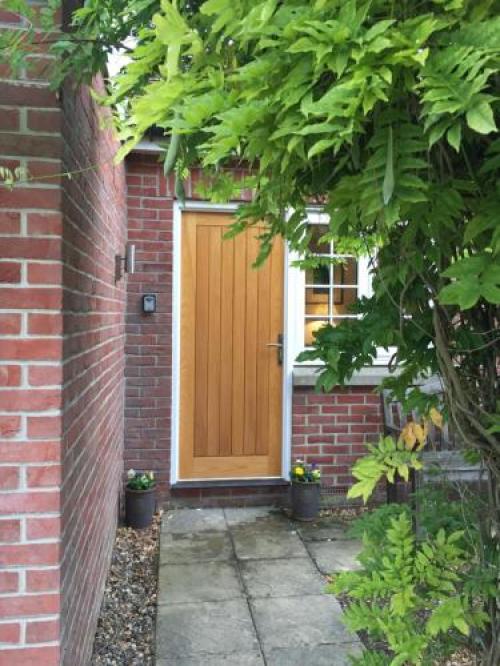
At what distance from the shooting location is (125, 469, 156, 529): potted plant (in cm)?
443

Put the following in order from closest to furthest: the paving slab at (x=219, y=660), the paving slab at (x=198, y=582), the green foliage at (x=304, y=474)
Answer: the paving slab at (x=219, y=660) < the paving slab at (x=198, y=582) < the green foliage at (x=304, y=474)

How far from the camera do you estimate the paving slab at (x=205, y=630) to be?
2.81m

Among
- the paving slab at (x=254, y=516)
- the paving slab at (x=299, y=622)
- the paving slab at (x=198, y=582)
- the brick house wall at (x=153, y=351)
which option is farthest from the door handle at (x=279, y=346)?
the paving slab at (x=299, y=622)

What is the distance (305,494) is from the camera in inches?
183

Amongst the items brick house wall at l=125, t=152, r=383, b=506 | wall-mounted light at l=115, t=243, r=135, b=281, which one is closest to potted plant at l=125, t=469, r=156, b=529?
brick house wall at l=125, t=152, r=383, b=506

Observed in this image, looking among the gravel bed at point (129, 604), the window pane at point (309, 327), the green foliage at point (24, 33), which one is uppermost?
the green foliage at point (24, 33)

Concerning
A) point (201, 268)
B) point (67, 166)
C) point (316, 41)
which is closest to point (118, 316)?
point (201, 268)

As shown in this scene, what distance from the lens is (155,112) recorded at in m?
1.03

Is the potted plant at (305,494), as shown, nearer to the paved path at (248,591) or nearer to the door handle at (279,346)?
the paved path at (248,591)

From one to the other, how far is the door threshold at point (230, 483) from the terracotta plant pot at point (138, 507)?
39cm

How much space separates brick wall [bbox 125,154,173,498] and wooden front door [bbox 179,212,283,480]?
155 millimetres

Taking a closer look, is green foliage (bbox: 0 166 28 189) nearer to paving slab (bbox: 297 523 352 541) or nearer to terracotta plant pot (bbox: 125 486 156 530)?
terracotta plant pot (bbox: 125 486 156 530)

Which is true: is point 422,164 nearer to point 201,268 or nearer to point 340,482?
point 201,268

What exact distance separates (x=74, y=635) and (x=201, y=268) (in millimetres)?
3230
